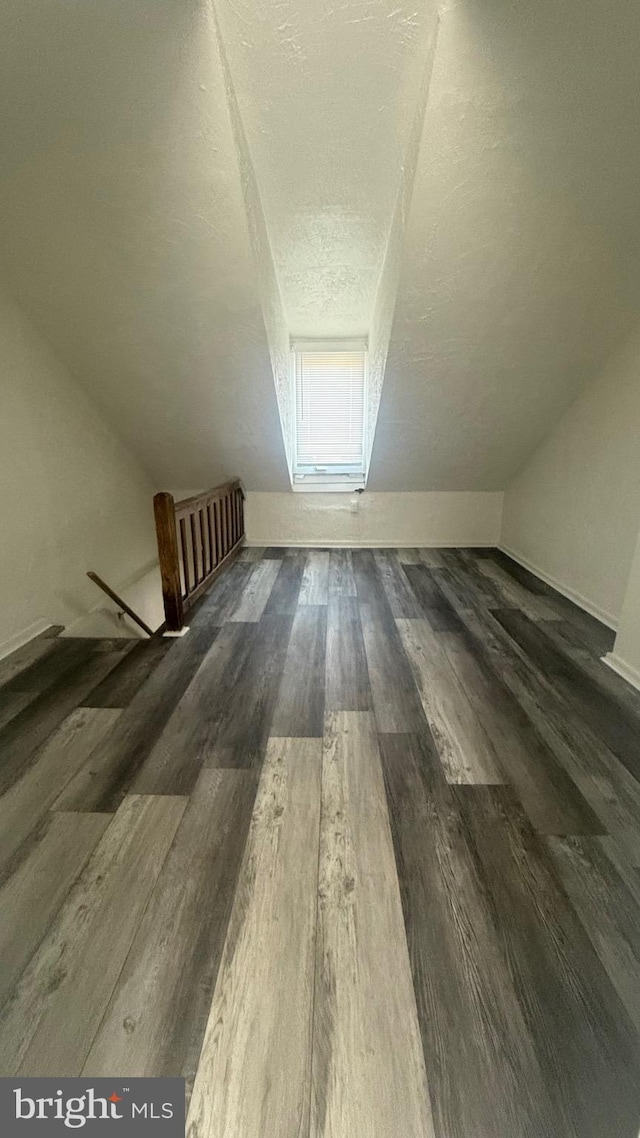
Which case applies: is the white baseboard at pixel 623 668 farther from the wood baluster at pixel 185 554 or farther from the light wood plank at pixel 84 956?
the wood baluster at pixel 185 554

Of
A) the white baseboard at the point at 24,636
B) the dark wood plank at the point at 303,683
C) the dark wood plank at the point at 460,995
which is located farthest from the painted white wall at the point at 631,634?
the white baseboard at the point at 24,636

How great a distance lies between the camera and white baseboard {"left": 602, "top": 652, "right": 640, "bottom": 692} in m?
2.06

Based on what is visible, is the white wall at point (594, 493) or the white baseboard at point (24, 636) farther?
the white wall at point (594, 493)

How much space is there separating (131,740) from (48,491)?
174cm

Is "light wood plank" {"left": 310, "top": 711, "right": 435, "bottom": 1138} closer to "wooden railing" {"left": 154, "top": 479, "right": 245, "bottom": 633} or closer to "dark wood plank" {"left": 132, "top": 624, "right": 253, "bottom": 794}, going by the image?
"dark wood plank" {"left": 132, "top": 624, "right": 253, "bottom": 794}

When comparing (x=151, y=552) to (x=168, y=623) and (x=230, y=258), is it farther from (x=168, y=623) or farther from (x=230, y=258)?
(x=230, y=258)

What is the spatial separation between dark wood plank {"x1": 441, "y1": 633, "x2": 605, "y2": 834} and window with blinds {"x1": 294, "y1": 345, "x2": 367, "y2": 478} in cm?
267

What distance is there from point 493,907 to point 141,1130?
0.79 meters

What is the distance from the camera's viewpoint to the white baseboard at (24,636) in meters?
2.27

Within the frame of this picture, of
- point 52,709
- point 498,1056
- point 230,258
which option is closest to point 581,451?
point 230,258

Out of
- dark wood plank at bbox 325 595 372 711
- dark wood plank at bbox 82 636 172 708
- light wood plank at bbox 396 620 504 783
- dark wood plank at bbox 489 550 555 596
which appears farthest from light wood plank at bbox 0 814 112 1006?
dark wood plank at bbox 489 550 555 596

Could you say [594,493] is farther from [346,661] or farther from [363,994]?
[363,994]

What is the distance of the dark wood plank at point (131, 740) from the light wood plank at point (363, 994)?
0.67 meters

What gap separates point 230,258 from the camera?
2.20 meters
